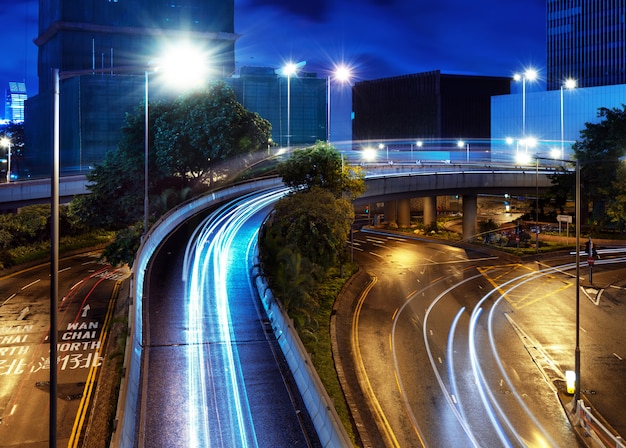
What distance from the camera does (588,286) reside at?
46250mm

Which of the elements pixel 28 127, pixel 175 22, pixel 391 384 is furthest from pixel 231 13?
pixel 391 384

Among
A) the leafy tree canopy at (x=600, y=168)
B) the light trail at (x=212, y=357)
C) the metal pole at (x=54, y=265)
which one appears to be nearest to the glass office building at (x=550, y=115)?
the leafy tree canopy at (x=600, y=168)

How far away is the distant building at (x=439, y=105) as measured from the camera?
488 feet

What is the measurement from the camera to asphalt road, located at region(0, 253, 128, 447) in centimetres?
2469

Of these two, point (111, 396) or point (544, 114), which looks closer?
point (111, 396)

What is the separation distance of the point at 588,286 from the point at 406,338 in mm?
18153

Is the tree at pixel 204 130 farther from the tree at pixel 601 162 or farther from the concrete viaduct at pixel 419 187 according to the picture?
the tree at pixel 601 162

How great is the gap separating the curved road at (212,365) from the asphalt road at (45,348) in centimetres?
421

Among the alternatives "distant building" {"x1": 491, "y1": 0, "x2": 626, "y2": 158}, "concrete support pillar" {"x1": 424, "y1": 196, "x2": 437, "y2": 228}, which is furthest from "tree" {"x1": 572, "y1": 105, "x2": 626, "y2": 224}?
"distant building" {"x1": 491, "y1": 0, "x2": 626, "y2": 158}

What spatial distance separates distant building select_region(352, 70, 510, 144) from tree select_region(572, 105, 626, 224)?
7739 centimetres

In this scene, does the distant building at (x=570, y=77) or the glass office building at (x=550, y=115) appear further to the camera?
the distant building at (x=570, y=77)

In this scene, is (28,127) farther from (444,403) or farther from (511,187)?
(444,403)

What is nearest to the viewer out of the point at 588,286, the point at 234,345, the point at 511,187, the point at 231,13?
the point at 234,345

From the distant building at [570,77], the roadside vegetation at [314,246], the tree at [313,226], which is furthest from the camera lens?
the distant building at [570,77]
